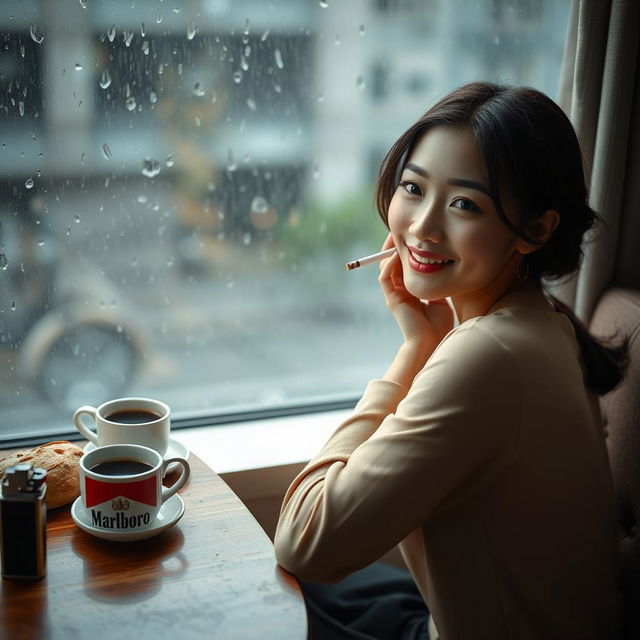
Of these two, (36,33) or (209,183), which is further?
(209,183)

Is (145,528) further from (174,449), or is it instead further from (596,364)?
(596,364)

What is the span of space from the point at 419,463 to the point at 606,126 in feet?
2.47

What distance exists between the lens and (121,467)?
1.00 m

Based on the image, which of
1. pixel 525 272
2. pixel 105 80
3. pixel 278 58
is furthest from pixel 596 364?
pixel 105 80

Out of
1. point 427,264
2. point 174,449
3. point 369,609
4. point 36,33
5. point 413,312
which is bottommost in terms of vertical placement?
point 369,609

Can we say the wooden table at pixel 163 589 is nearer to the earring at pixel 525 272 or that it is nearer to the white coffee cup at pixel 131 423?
the white coffee cup at pixel 131 423

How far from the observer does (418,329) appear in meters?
1.17

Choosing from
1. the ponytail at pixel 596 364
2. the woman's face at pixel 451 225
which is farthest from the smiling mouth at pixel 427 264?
the ponytail at pixel 596 364

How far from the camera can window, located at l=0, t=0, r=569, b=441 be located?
4.62 ft

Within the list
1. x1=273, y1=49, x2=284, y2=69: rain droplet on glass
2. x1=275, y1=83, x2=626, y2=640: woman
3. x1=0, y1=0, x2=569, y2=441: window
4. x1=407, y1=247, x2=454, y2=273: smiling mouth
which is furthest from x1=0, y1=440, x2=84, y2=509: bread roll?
x1=273, y1=49, x2=284, y2=69: rain droplet on glass

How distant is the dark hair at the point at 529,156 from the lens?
0.96 meters

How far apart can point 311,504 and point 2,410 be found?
2.63ft

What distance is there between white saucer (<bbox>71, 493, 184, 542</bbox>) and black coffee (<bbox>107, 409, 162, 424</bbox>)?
13cm

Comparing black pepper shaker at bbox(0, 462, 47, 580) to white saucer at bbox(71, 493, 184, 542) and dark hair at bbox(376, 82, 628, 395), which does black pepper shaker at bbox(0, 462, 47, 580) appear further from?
dark hair at bbox(376, 82, 628, 395)
